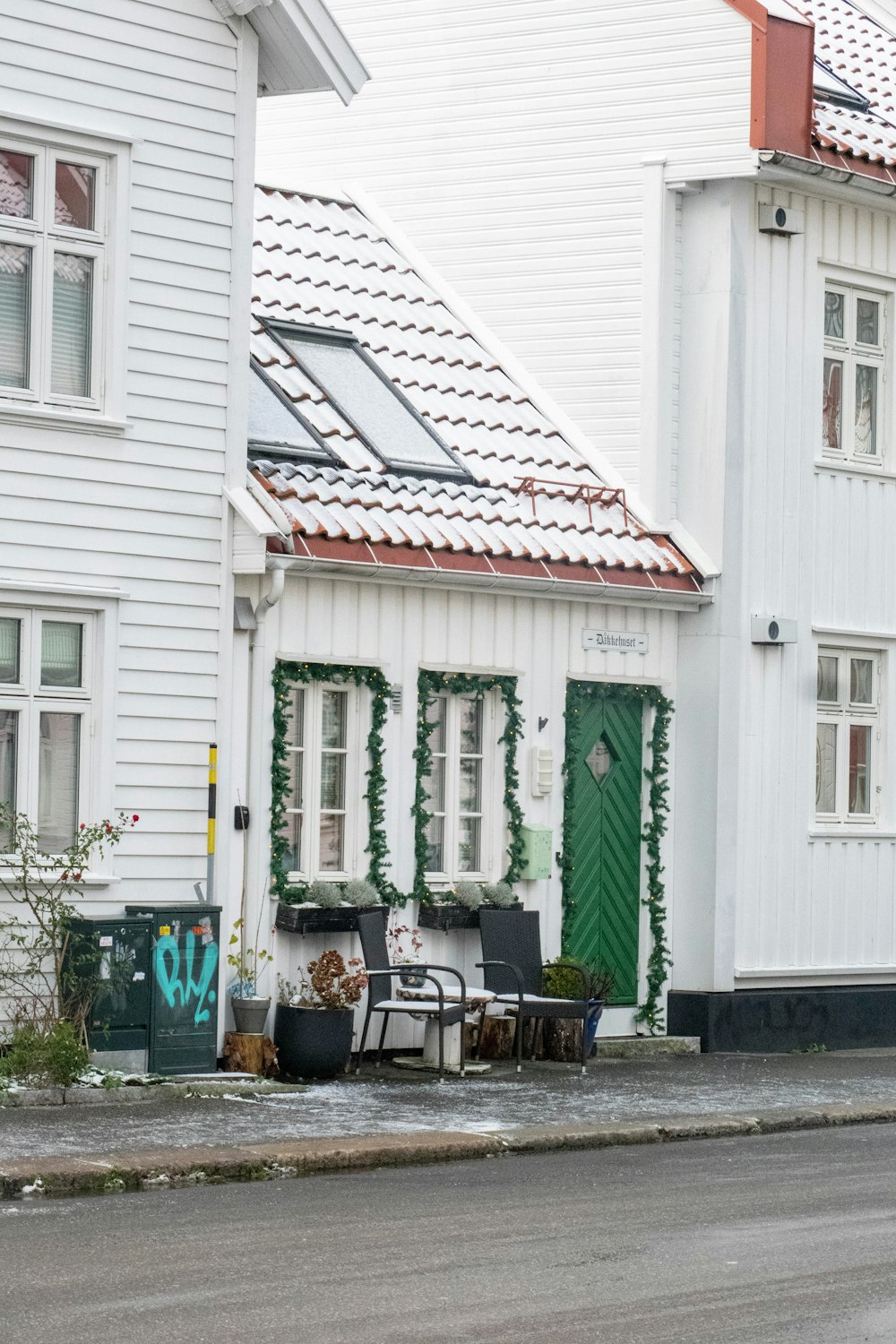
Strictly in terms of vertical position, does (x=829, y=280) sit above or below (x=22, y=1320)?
above

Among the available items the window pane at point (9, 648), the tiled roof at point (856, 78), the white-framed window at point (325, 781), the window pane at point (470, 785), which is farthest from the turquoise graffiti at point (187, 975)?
the tiled roof at point (856, 78)

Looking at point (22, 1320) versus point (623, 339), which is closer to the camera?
point (22, 1320)

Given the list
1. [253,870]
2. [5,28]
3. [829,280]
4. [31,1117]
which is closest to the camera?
[31,1117]

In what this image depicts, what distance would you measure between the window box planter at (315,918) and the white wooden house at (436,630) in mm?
91

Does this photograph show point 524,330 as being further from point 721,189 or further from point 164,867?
point 164,867

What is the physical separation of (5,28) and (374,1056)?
23.0 ft

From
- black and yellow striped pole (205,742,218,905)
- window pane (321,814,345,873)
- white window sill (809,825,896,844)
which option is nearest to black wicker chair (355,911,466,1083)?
window pane (321,814,345,873)

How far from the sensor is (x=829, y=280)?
18.9 m

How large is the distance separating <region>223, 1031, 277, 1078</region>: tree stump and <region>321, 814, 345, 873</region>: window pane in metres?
1.55

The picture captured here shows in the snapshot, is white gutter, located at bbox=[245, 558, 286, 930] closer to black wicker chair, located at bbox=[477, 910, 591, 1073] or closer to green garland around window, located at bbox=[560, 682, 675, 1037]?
black wicker chair, located at bbox=[477, 910, 591, 1073]

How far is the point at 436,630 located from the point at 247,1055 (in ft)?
11.3

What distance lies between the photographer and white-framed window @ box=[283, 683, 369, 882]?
15516 millimetres

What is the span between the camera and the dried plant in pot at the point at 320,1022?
1469 cm

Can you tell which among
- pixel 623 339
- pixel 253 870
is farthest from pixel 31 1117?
pixel 623 339
